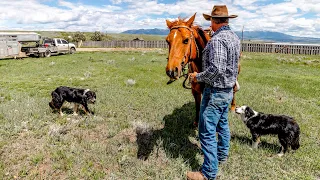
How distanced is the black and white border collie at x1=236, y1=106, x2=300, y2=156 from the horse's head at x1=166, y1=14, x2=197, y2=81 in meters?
2.27

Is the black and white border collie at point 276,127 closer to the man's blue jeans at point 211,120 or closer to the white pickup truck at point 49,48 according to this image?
the man's blue jeans at point 211,120

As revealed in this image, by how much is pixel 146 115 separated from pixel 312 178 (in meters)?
4.62

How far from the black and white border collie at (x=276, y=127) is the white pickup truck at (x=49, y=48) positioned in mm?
26771

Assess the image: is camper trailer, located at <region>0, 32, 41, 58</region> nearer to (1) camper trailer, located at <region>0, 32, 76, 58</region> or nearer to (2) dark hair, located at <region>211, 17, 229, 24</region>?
(1) camper trailer, located at <region>0, 32, 76, 58</region>

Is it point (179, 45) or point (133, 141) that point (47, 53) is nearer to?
point (133, 141)

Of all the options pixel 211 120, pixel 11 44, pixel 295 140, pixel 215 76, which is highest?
pixel 11 44

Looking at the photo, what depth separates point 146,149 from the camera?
→ 17.0 ft

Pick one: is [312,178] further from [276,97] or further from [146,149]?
[276,97]

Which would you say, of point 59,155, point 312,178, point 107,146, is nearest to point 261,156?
A: point 312,178

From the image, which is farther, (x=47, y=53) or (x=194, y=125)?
(x=47, y=53)

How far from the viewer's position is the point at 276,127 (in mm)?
4934

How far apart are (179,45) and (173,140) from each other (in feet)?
8.48

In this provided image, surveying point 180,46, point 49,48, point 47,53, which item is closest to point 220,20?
point 180,46

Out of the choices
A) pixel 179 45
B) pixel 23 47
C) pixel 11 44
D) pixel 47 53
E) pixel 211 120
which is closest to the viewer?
pixel 211 120
